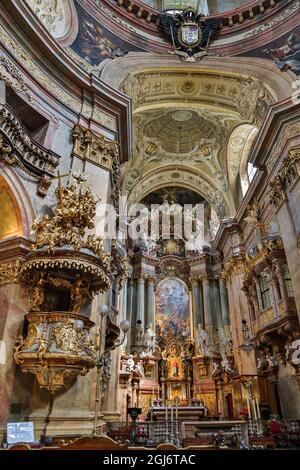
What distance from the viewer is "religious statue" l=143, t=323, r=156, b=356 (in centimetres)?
1818

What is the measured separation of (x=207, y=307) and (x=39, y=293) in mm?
14819

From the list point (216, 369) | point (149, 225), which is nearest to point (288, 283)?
point (216, 369)

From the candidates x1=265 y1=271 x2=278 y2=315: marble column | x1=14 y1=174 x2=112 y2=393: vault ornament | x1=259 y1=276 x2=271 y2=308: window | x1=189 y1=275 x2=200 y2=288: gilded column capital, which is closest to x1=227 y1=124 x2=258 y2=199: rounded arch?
x1=259 y1=276 x2=271 y2=308: window

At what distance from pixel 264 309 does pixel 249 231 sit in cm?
455

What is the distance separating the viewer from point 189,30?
13570mm

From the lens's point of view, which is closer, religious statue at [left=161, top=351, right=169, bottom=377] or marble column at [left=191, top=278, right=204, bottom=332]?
religious statue at [left=161, top=351, right=169, bottom=377]

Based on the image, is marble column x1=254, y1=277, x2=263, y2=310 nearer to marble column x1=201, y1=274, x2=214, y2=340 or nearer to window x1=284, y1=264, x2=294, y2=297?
window x1=284, y1=264, x2=294, y2=297

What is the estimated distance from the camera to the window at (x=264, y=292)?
38.3 ft

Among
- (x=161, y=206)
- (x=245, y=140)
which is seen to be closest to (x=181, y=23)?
(x=245, y=140)

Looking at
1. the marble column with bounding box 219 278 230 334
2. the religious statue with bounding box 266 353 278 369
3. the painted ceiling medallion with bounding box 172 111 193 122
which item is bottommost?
the religious statue with bounding box 266 353 278 369

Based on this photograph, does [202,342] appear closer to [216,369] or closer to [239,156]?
[216,369]

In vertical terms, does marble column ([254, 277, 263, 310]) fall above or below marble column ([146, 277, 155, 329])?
below

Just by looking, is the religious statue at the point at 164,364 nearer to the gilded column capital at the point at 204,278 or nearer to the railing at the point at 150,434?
the gilded column capital at the point at 204,278

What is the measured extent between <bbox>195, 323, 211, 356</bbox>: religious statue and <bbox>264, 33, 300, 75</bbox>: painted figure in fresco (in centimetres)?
1360
